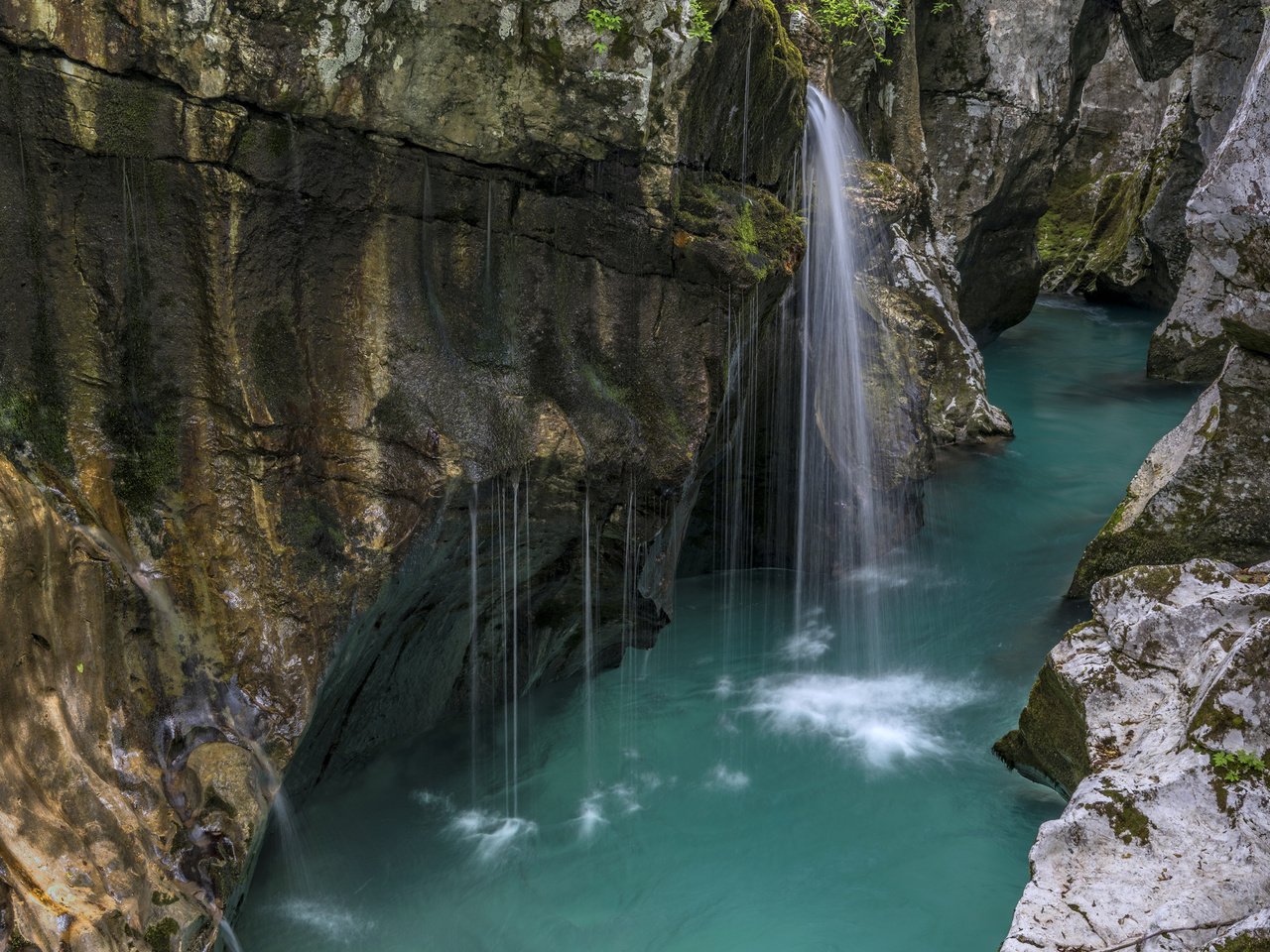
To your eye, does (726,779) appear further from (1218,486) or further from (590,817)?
(1218,486)

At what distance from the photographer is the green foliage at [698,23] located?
6.54 m

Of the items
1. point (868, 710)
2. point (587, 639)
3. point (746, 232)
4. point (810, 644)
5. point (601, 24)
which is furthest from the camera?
point (810, 644)

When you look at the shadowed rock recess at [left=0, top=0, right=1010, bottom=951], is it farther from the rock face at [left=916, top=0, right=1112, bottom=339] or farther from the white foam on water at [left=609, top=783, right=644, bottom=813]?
the rock face at [left=916, top=0, right=1112, bottom=339]

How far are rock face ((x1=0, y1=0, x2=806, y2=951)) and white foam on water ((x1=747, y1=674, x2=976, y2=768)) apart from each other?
2765mm

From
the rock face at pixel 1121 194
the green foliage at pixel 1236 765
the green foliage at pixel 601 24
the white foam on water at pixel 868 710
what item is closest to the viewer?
the green foliage at pixel 1236 765

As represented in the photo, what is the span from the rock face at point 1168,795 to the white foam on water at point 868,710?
6.87ft

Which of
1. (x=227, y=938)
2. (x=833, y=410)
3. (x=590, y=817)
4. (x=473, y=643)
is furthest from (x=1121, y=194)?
(x=227, y=938)

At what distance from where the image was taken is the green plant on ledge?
40.0 feet

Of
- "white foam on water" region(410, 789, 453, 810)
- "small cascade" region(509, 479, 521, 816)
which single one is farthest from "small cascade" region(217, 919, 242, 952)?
"small cascade" region(509, 479, 521, 816)

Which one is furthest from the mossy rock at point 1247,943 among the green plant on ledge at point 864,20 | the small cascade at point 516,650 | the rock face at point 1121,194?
the rock face at point 1121,194

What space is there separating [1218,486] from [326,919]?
763 cm

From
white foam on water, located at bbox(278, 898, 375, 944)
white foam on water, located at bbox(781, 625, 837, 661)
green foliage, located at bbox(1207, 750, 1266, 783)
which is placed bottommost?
white foam on water, located at bbox(278, 898, 375, 944)

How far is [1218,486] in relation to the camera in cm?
919

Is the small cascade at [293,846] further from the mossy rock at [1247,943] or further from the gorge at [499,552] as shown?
the mossy rock at [1247,943]
